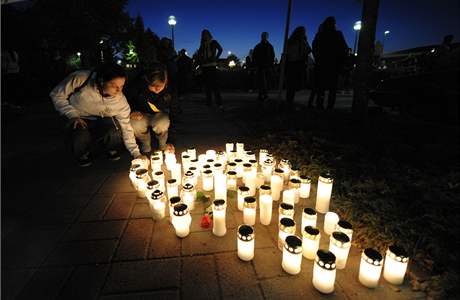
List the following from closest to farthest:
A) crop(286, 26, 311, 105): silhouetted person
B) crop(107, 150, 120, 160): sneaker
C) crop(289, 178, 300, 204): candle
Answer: crop(289, 178, 300, 204): candle → crop(107, 150, 120, 160): sneaker → crop(286, 26, 311, 105): silhouetted person

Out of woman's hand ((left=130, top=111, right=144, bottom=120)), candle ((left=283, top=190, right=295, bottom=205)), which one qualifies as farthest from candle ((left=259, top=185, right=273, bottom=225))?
woman's hand ((left=130, top=111, right=144, bottom=120))

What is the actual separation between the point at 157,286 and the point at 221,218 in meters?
0.81

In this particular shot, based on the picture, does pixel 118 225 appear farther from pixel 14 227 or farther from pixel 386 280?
pixel 386 280

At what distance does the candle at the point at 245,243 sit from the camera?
7.19 ft

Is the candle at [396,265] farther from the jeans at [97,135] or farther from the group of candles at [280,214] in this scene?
the jeans at [97,135]

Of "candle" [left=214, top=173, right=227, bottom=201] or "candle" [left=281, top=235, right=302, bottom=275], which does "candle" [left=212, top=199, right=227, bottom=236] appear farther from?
"candle" [left=281, top=235, right=302, bottom=275]

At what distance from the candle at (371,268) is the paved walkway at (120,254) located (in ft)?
0.21

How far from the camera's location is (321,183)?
2926 millimetres

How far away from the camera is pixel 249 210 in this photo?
272 cm

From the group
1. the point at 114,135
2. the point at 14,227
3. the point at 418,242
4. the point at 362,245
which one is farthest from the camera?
the point at 114,135

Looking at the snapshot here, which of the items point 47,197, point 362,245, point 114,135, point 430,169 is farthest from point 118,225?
point 430,169

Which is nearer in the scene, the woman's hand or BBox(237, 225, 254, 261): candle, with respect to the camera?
BBox(237, 225, 254, 261): candle

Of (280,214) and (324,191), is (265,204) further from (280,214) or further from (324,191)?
(324,191)

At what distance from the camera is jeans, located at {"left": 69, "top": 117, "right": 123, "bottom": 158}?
414 cm
